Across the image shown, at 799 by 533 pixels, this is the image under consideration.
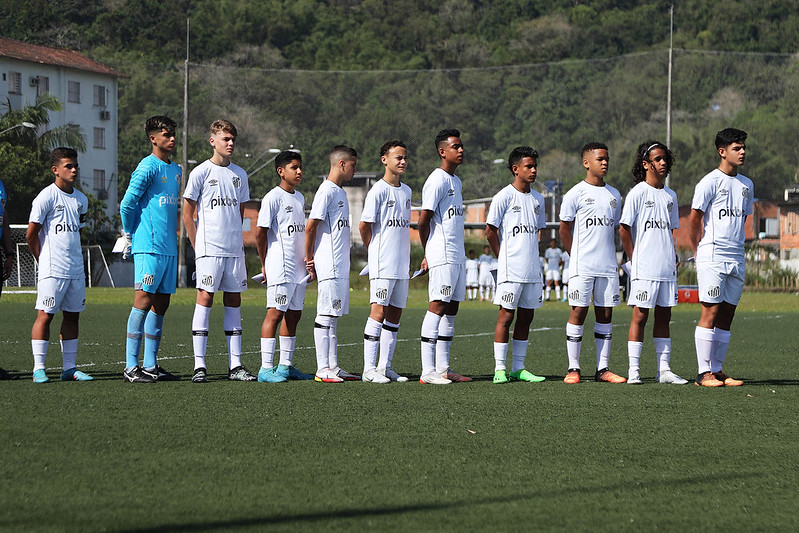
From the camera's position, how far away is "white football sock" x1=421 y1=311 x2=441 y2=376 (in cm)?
955

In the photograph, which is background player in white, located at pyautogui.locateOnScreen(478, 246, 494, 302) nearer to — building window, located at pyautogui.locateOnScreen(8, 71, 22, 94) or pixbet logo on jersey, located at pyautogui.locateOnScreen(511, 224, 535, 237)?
pixbet logo on jersey, located at pyautogui.locateOnScreen(511, 224, 535, 237)

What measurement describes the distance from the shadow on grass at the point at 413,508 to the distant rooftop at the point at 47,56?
231 ft

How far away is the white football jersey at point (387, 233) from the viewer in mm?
9688

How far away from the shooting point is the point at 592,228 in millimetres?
9789

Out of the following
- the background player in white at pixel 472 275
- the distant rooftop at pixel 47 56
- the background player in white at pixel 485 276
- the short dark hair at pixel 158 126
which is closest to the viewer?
the short dark hair at pixel 158 126

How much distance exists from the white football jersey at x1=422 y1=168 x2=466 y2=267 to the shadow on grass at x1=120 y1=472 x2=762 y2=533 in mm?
4432

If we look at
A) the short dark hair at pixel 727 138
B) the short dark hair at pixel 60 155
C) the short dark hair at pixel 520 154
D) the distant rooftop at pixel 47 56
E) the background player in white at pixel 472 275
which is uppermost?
the distant rooftop at pixel 47 56

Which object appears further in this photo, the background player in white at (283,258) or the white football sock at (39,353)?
the background player in white at (283,258)

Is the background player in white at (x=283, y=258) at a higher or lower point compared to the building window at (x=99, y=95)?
lower

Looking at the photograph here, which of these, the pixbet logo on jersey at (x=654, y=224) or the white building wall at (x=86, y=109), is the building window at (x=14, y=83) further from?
the pixbet logo on jersey at (x=654, y=224)

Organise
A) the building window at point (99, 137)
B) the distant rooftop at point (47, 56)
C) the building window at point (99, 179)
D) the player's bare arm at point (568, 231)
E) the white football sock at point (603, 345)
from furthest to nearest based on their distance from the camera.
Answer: the building window at point (99, 137), the building window at point (99, 179), the distant rooftop at point (47, 56), the player's bare arm at point (568, 231), the white football sock at point (603, 345)

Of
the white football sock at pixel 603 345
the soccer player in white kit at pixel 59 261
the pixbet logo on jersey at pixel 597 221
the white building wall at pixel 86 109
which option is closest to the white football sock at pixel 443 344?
the white football sock at pixel 603 345

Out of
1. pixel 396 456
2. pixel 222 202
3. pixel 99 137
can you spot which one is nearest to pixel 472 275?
pixel 222 202

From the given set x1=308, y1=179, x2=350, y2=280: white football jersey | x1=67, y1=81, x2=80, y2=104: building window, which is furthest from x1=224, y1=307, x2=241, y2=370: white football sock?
x1=67, y1=81, x2=80, y2=104: building window
